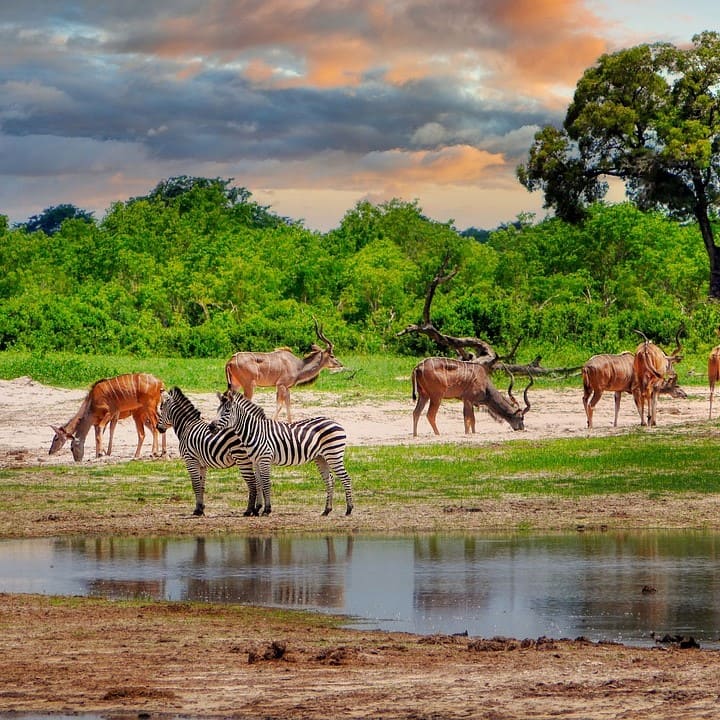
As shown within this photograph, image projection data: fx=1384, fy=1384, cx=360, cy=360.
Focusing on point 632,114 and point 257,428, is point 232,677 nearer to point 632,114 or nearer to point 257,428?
point 257,428

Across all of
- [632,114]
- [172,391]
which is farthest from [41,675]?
[632,114]

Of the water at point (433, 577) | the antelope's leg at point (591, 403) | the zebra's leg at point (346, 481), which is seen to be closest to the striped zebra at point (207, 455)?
the zebra's leg at point (346, 481)

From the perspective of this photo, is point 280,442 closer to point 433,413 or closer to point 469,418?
point 433,413

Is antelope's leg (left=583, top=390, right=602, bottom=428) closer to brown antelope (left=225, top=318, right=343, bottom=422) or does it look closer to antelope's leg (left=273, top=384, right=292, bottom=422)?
antelope's leg (left=273, top=384, right=292, bottom=422)

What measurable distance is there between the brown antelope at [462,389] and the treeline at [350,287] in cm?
1032

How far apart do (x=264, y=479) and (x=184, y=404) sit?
192 cm

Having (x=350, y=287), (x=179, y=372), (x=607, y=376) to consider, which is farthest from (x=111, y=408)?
(x=350, y=287)

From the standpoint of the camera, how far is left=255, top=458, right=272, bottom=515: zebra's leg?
15812 millimetres

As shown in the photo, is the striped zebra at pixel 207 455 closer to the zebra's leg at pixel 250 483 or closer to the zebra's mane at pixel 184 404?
the zebra's leg at pixel 250 483

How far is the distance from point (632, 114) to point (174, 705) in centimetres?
3442

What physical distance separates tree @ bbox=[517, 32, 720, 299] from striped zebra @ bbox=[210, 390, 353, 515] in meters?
25.0

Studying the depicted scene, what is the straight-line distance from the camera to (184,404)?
1717 centimetres

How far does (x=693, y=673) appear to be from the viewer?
7.69m

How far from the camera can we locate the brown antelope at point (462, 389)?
2619 cm
